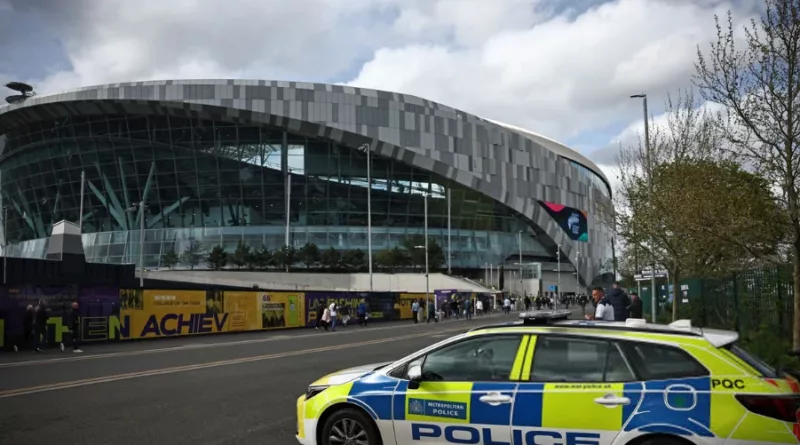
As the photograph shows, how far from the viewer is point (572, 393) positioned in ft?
Answer: 16.1

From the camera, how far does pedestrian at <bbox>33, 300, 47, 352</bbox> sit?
20391 millimetres

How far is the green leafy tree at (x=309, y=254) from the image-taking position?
7056 centimetres

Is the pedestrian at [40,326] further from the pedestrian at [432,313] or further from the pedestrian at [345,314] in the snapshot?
the pedestrian at [432,313]

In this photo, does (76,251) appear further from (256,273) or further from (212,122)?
(212,122)

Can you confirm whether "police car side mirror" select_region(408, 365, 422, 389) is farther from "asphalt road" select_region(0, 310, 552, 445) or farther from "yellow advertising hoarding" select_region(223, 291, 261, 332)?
"yellow advertising hoarding" select_region(223, 291, 261, 332)

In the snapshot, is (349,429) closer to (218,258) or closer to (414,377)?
(414,377)

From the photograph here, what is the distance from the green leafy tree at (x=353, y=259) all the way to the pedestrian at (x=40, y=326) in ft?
170

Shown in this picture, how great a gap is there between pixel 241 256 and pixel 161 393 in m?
60.1

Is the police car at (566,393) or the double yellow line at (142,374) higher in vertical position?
the police car at (566,393)

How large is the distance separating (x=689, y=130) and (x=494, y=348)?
677 inches

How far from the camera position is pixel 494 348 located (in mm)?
5449

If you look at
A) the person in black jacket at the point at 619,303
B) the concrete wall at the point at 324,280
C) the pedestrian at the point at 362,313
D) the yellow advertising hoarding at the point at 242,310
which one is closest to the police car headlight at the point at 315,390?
the person in black jacket at the point at 619,303

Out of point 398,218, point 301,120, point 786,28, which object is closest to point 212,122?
point 301,120

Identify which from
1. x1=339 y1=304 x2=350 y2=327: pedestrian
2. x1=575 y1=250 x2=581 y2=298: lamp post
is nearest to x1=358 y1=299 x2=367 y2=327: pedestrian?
x1=339 y1=304 x2=350 y2=327: pedestrian
